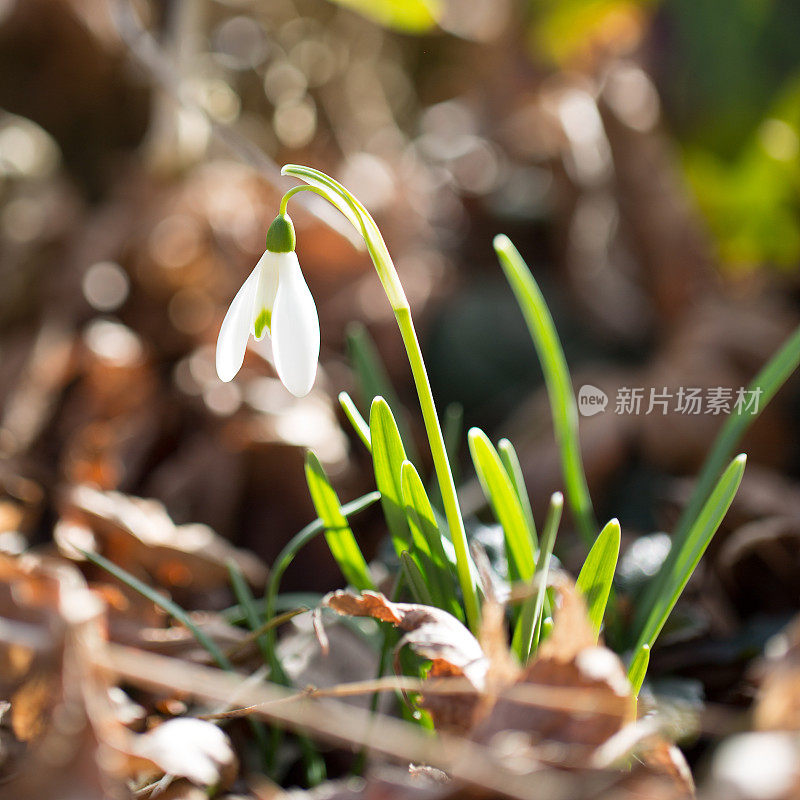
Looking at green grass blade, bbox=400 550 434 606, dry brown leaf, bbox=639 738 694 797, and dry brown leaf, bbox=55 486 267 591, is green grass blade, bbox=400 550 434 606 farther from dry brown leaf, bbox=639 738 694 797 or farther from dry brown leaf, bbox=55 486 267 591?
dry brown leaf, bbox=55 486 267 591

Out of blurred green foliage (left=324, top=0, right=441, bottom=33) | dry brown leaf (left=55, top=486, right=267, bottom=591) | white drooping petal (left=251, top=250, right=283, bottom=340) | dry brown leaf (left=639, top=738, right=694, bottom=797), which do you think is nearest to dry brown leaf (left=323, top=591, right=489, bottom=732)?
dry brown leaf (left=639, top=738, right=694, bottom=797)

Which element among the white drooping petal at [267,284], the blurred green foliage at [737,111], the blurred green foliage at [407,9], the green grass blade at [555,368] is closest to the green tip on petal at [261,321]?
the white drooping petal at [267,284]

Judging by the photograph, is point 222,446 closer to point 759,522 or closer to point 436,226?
point 759,522

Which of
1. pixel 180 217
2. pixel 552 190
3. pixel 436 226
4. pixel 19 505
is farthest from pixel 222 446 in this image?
pixel 552 190

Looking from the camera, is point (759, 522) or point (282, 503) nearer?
point (759, 522)

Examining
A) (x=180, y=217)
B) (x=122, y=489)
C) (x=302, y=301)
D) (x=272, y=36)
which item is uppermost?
(x=272, y=36)

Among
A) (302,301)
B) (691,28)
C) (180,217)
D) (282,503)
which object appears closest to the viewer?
(302,301)

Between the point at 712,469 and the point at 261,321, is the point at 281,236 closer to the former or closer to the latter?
the point at 261,321
